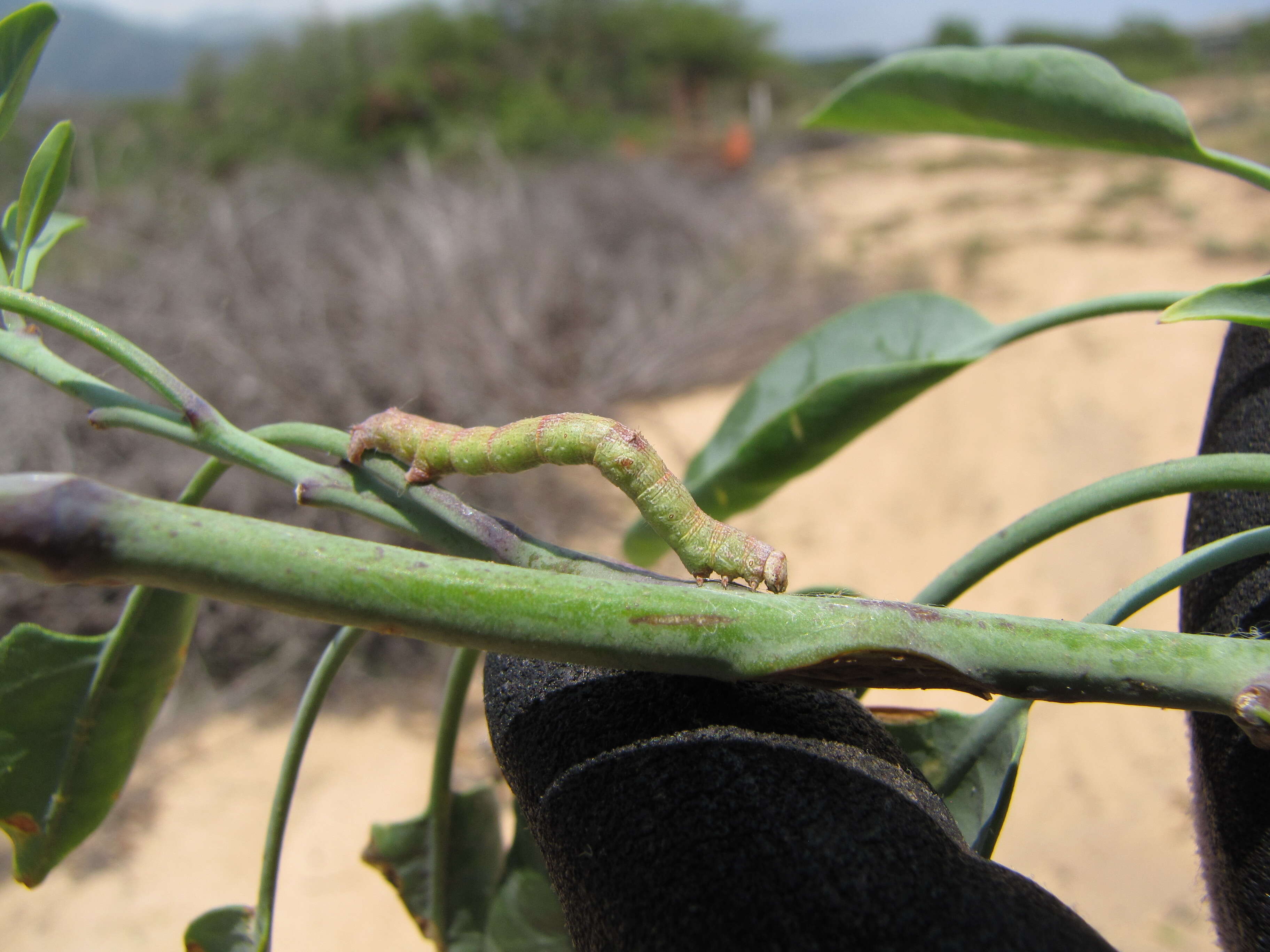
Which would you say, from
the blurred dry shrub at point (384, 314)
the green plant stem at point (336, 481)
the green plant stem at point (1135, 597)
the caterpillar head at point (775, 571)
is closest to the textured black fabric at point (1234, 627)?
the green plant stem at point (1135, 597)

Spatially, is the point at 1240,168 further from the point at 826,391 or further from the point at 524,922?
the point at 524,922

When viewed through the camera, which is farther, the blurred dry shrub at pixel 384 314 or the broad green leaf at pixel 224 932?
the blurred dry shrub at pixel 384 314

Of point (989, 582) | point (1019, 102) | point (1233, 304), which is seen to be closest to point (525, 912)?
point (1233, 304)

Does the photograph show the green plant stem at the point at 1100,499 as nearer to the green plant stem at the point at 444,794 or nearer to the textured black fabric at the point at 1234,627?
the textured black fabric at the point at 1234,627

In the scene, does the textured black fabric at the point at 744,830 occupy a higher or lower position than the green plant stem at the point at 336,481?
lower

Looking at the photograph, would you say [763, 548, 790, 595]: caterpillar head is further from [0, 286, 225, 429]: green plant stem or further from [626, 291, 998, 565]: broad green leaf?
[0, 286, 225, 429]: green plant stem
